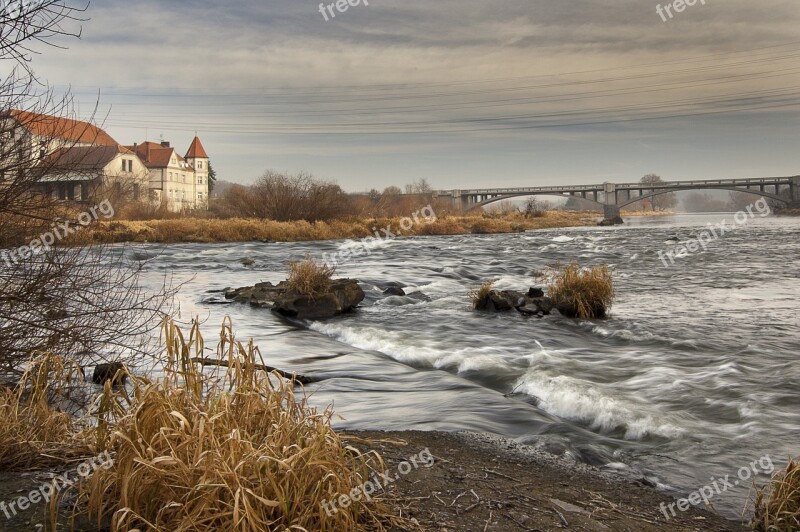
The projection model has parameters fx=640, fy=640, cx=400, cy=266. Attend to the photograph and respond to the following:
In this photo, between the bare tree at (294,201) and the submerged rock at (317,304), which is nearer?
Result: the submerged rock at (317,304)

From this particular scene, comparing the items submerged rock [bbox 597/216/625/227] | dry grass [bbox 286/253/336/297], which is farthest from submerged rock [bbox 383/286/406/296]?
submerged rock [bbox 597/216/625/227]

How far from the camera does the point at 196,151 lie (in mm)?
130875

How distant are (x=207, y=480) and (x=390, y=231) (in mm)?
52101

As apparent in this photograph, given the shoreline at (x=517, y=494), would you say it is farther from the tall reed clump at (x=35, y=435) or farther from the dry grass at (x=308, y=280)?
the dry grass at (x=308, y=280)

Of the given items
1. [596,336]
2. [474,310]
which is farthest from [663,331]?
[474,310]

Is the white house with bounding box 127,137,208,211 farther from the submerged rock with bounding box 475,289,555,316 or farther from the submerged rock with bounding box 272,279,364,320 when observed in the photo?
the submerged rock with bounding box 475,289,555,316

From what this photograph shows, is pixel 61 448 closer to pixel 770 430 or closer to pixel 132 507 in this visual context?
pixel 132 507

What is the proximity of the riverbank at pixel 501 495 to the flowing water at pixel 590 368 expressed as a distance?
1.95 feet

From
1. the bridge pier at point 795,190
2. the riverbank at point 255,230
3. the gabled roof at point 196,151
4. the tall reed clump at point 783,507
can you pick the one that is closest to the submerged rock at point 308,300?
the tall reed clump at point 783,507

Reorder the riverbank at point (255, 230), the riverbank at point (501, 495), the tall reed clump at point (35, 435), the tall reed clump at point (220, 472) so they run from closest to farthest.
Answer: the tall reed clump at point (220, 472), the riverbank at point (501, 495), the tall reed clump at point (35, 435), the riverbank at point (255, 230)

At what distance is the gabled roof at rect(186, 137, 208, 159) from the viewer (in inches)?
5150

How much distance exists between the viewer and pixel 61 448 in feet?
16.7

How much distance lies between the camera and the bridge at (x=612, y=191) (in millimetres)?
97875

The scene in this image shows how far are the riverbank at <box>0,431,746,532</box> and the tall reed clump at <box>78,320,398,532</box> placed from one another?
1.19 ft
